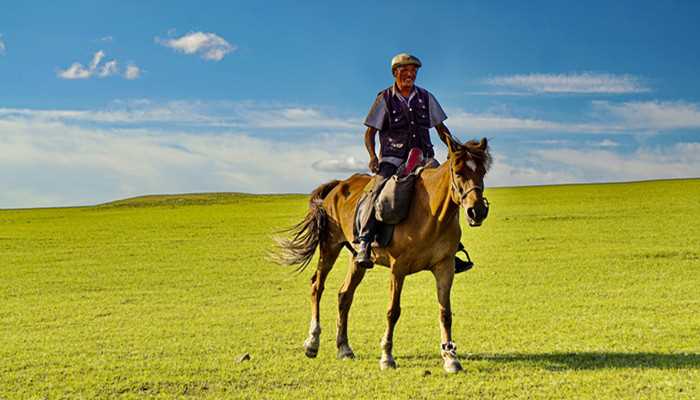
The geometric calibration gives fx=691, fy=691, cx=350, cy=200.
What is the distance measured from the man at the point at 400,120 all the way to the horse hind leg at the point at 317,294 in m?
1.20

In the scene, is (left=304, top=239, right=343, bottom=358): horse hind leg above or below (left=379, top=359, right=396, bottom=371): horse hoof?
above

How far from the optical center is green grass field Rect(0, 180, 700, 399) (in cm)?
730

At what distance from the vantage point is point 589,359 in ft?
26.8

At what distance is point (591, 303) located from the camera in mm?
12688

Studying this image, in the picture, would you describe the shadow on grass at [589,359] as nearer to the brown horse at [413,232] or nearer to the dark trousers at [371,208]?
the brown horse at [413,232]

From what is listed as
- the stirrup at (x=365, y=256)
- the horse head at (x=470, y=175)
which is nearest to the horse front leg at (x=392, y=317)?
the stirrup at (x=365, y=256)

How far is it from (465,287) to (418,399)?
29.3ft

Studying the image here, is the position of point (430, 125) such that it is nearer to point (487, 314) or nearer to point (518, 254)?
point (487, 314)

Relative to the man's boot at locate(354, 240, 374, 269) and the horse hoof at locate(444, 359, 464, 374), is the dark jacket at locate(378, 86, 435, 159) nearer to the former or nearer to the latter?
the man's boot at locate(354, 240, 374, 269)

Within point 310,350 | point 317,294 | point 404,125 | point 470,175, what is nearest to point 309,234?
point 317,294

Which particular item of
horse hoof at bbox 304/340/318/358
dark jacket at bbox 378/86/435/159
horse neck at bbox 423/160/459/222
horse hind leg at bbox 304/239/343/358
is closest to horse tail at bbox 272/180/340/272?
horse hind leg at bbox 304/239/343/358

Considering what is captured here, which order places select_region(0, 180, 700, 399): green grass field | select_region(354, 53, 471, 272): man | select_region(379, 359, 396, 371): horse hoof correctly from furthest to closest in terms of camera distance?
select_region(354, 53, 471, 272): man, select_region(379, 359, 396, 371): horse hoof, select_region(0, 180, 700, 399): green grass field

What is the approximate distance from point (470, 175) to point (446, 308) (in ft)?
5.59

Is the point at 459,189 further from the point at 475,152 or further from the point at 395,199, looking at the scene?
the point at 395,199
